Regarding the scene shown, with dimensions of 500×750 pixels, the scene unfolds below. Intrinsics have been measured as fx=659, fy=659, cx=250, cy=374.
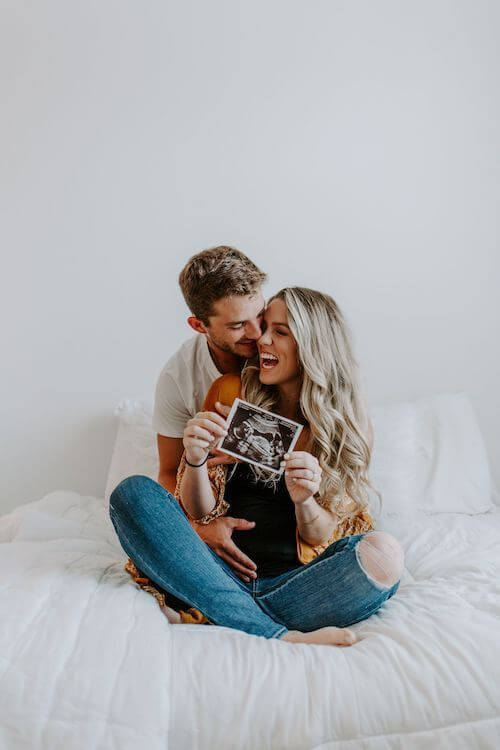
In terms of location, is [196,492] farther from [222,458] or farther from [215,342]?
[215,342]

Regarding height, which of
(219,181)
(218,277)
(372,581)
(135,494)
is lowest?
(372,581)

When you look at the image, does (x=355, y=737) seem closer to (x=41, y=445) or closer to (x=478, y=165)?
(x=41, y=445)

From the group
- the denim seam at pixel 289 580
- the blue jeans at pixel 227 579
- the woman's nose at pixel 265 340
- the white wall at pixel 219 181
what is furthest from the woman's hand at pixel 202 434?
the white wall at pixel 219 181

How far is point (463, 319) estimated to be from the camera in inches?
92.7

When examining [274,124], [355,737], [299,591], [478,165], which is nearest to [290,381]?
[299,591]

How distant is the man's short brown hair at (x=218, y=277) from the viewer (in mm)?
1500

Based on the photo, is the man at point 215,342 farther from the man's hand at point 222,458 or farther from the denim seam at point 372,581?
the denim seam at point 372,581

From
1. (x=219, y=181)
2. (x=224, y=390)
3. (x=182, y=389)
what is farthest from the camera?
(x=219, y=181)

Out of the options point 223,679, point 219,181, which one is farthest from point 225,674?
point 219,181

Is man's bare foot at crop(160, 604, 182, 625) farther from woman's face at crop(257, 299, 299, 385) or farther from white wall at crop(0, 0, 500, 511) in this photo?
white wall at crop(0, 0, 500, 511)

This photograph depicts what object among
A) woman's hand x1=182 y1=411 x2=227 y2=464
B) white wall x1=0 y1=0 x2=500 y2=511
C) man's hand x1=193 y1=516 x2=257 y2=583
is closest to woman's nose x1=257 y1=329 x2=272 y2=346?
woman's hand x1=182 y1=411 x2=227 y2=464

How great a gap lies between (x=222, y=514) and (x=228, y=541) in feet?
0.32

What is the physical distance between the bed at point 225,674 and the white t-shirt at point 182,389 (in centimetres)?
45

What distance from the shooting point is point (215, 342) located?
1650 millimetres
